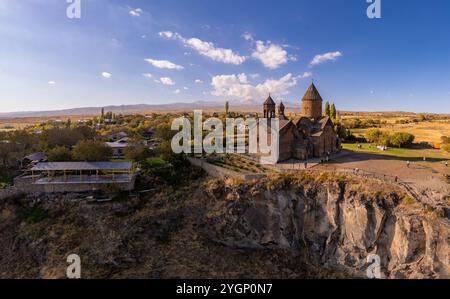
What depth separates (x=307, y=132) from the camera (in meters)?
32.7

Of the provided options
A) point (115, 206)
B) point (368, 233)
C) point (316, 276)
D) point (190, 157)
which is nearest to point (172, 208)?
point (115, 206)

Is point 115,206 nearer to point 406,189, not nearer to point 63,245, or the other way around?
point 63,245

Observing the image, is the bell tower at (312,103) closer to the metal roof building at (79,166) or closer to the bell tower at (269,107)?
the bell tower at (269,107)

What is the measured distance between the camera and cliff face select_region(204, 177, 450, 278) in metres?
18.1

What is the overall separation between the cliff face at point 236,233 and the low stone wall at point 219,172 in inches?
33.8

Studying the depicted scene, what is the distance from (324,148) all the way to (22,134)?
137ft

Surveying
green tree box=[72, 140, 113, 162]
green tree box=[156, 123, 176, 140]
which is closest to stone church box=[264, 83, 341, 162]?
green tree box=[156, 123, 176, 140]

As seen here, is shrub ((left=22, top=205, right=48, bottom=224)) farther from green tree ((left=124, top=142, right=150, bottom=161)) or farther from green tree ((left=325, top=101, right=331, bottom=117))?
green tree ((left=325, top=101, right=331, bottom=117))

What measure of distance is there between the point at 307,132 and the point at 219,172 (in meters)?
12.7

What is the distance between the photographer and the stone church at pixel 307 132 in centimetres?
3084

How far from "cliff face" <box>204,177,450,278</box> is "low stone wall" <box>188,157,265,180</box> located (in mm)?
1185

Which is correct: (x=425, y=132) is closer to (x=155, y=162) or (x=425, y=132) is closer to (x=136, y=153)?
(x=155, y=162)

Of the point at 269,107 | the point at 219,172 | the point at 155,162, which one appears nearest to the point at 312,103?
the point at 269,107

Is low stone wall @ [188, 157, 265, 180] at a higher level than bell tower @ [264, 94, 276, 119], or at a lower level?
lower
